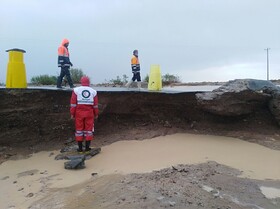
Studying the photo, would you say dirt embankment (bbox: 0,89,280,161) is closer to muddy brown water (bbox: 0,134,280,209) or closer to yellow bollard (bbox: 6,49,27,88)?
muddy brown water (bbox: 0,134,280,209)

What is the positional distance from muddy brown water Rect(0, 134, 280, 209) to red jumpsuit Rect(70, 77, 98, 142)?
59cm

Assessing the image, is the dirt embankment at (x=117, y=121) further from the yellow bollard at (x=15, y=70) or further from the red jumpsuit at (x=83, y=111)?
the yellow bollard at (x=15, y=70)

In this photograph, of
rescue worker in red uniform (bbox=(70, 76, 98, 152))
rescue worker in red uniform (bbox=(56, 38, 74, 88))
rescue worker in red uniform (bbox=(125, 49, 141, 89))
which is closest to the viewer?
rescue worker in red uniform (bbox=(70, 76, 98, 152))

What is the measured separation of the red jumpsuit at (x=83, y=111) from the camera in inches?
291

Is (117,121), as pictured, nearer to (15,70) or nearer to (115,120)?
(115,120)

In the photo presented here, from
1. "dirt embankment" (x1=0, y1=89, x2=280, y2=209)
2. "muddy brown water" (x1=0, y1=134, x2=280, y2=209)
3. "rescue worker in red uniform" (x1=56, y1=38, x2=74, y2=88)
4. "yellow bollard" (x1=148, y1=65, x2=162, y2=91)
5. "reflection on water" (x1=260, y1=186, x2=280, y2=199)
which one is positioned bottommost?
"reflection on water" (x1=260, y1=186, x2=280, y2=199)

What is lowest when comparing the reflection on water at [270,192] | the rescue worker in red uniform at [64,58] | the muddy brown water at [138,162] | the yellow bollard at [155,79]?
the reflection on water at [270,192]

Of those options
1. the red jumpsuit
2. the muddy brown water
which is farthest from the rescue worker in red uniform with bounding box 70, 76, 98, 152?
the muddy brown water

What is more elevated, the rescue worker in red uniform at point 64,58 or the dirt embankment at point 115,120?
the rescue worker in red uniform at point 64,58

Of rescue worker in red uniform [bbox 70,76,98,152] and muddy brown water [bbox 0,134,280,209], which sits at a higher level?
rescue worker in red uniform [bbox 70,76,98,152]

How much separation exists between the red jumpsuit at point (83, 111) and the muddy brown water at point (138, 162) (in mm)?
588

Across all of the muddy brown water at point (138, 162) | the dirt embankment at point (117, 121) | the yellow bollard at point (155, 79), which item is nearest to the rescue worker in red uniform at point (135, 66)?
the yellow bollard at point (155, 79)

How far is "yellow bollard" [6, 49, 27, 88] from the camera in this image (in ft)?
29.7

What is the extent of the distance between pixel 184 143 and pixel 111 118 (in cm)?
212
